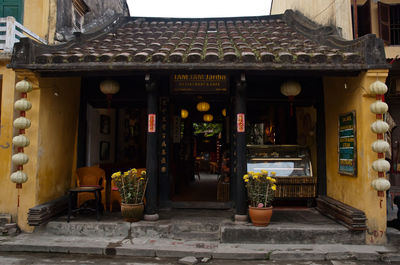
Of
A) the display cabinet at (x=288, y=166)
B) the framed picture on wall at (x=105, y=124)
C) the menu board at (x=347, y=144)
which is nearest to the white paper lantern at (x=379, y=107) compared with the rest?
the menu board at (x=347, y=144)

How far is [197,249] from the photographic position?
5.85 m

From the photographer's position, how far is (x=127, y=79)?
8.33m

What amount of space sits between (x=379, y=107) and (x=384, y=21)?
458 centimetres

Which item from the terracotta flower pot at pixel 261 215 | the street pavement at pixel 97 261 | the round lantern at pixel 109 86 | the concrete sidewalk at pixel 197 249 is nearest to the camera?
the street pavement at pixel 97 261

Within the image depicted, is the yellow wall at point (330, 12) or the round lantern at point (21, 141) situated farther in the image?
the yellow wall at point (330, 12)

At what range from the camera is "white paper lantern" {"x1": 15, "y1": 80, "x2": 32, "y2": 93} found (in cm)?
636

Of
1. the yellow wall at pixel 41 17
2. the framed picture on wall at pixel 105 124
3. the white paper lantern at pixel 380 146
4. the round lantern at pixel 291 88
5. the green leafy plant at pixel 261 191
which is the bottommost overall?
the green leafy plant at pixel 261 191

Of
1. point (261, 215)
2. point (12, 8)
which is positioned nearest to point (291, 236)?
point (261, 215)

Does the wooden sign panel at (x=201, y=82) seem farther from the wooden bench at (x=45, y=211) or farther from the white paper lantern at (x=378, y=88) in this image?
the wooden bench at (x=45, y=211)

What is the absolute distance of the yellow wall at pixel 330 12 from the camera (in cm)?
830

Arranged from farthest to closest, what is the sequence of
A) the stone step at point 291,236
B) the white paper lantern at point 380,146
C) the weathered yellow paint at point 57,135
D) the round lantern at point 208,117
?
the round lantern at point 208,117, the weathered yellow paint at point 57,135, the stone step at point 291,236, the white paper lantern at point 380,146

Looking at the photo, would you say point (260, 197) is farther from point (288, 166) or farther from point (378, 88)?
point (378, 88)

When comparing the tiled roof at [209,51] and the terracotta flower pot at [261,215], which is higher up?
the tiled roof at [209,51]

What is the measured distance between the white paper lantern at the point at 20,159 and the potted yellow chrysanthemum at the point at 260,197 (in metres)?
4.77
